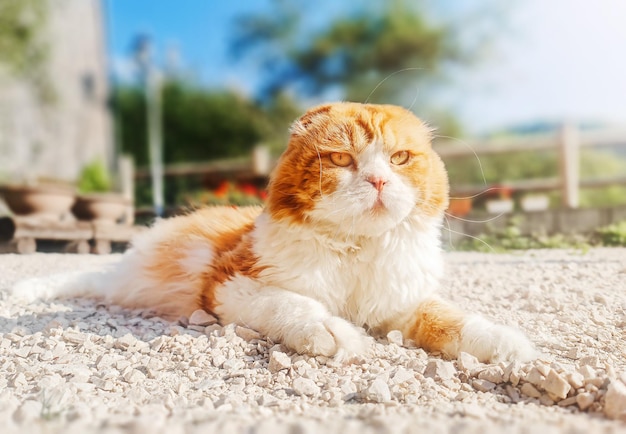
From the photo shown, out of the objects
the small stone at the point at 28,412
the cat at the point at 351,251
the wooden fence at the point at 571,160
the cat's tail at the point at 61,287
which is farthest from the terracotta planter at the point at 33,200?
the wooden fence at the point at 571,160

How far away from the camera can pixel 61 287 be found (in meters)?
1.96

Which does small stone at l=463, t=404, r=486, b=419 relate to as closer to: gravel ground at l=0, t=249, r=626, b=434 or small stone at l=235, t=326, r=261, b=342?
gravel ground at l=0, t=249, r=626, b=434

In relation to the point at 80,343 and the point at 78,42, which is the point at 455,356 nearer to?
the point at 80,343

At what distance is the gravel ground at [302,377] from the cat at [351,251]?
7 centimetres

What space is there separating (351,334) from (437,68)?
9.81 meters

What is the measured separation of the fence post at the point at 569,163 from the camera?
376cm

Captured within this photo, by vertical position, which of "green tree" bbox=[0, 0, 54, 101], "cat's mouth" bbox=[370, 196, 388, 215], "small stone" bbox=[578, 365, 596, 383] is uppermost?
"green tree" bbox=[0, 0, 54, 101]

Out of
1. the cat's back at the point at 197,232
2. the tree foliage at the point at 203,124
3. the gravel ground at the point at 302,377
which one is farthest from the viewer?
the tree foliage at the point at 203,124

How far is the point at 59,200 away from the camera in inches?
120

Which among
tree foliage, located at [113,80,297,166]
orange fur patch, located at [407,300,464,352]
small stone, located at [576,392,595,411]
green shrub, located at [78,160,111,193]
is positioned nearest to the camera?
small stone, located at [576,392,595,411]

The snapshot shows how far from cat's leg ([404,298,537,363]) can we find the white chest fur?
0.19 ft

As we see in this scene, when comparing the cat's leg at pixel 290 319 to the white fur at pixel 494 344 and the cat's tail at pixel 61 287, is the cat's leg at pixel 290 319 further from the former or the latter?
the cat's tail at pixel 61 287

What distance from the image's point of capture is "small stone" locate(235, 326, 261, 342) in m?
1.36

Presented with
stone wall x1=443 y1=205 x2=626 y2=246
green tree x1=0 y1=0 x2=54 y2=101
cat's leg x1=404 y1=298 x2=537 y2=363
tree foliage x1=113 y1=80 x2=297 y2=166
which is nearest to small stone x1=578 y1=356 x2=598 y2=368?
cat's leg x1=404 y1=298 x2=537 y2=363
